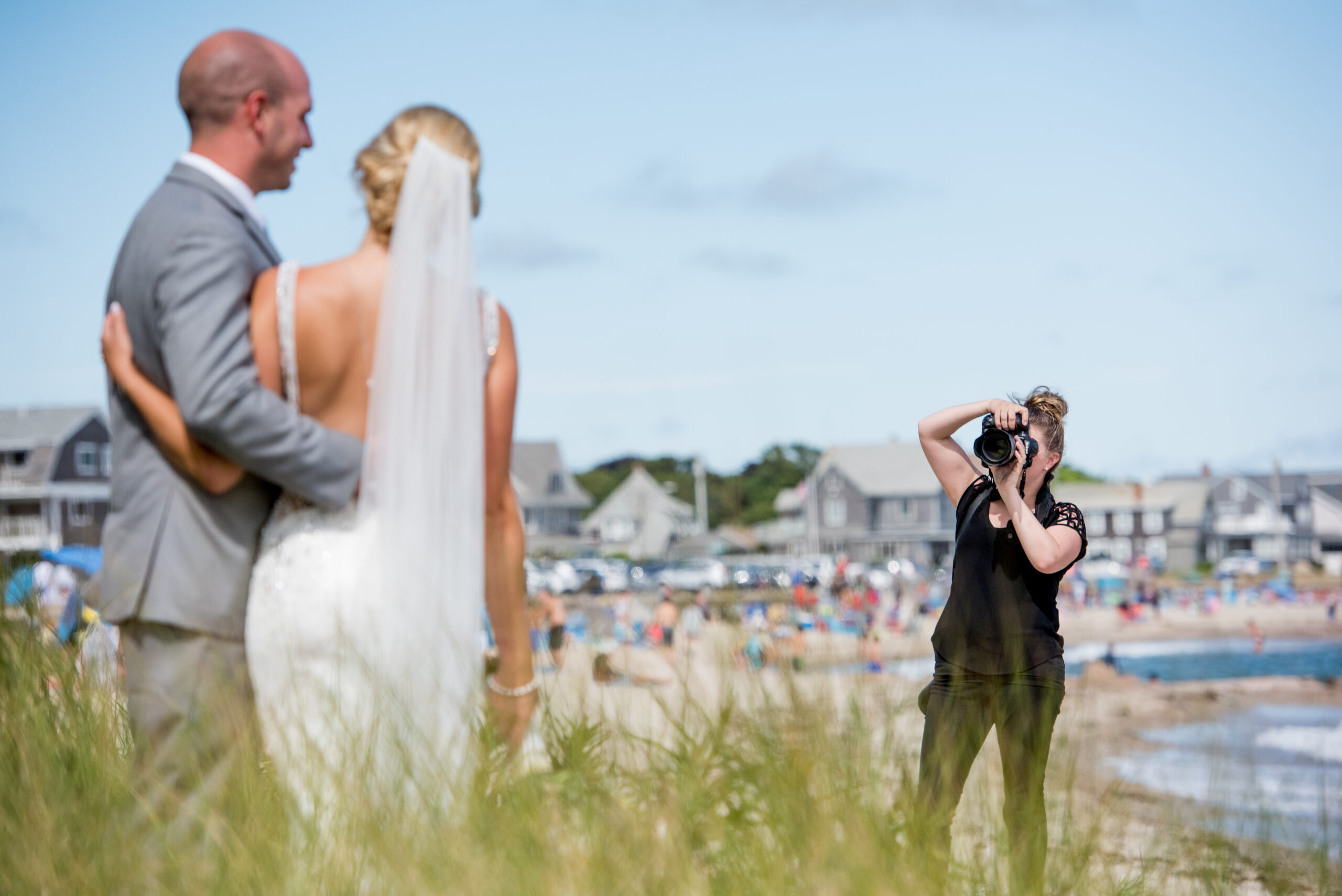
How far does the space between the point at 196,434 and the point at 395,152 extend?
25.1 inches

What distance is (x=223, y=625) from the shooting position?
7.01 ft

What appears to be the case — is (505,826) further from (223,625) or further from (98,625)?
(98,625)

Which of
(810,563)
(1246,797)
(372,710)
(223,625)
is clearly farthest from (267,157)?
(810,563)

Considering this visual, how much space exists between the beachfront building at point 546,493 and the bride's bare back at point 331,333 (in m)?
72.3

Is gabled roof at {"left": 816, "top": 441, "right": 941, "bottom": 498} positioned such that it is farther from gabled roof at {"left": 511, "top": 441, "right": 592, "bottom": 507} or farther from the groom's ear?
the groom's ear

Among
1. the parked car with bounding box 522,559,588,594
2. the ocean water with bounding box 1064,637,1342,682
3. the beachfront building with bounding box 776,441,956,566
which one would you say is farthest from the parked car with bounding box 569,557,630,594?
the ocean water with bounding box 1064,637,1342,682

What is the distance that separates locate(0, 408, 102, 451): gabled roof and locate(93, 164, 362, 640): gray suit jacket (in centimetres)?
5439

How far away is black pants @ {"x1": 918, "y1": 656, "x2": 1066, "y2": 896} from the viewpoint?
2059 millimetres

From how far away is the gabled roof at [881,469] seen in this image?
7194 cm

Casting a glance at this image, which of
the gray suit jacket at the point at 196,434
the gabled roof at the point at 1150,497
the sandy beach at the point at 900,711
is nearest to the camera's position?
the gray suit jacket at the point at 196,434

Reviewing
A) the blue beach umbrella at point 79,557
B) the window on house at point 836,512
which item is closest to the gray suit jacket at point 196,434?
the blue beach umbrella at point 79,557

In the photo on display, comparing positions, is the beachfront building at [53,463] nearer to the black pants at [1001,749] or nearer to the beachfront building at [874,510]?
the beachfront building at [874,510]

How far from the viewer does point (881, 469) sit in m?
73.4

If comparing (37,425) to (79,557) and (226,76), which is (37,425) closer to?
(79,557)
